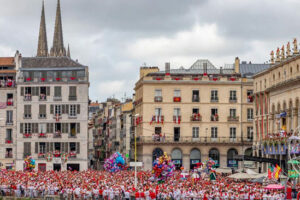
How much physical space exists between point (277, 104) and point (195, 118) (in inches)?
1032

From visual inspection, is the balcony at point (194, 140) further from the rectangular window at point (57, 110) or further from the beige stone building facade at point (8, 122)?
the beige stone building facade at point (8, 122)

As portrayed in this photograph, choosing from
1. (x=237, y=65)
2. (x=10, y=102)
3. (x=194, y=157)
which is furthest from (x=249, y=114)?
(x=10, y=102)

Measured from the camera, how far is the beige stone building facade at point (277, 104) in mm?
72625

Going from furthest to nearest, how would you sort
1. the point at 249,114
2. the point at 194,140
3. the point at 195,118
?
the point at 249,114 < the point at 195,118 < the point at 194,140

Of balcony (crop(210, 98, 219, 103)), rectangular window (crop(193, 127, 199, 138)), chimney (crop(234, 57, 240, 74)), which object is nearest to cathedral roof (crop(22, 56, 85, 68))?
rectangular window (crop(193, 127, 199, 138))

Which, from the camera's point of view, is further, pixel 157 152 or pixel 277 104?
pixel 157 152

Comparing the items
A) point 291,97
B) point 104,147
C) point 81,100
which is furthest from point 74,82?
point 104,147

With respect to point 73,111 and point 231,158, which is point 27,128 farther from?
point 231,158

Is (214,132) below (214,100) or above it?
below

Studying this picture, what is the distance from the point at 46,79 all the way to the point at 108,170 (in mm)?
19002

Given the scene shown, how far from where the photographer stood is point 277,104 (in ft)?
262

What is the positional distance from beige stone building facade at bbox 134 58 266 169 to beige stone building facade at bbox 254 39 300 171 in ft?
47.8

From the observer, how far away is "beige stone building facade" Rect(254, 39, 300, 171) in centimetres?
7262

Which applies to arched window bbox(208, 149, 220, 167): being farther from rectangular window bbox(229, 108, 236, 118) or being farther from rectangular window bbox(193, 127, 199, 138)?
rectangular window bbox(229, 108, 236, 118)
